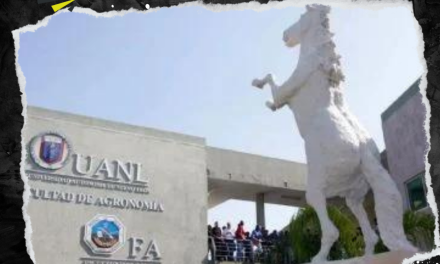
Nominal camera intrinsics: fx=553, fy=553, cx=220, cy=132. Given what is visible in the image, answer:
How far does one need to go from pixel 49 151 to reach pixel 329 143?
9.47 meters

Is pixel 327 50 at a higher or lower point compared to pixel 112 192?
lower

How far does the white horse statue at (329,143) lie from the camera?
5.02 metres

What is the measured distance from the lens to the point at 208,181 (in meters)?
16.0

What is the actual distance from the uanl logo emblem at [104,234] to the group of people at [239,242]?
2363 millimetres

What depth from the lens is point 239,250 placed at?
41.3 feet

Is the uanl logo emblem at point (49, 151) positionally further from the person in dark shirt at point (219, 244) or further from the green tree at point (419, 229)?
the green tree at point (419, 229)

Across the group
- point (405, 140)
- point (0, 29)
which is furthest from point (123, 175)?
point (0, 29)

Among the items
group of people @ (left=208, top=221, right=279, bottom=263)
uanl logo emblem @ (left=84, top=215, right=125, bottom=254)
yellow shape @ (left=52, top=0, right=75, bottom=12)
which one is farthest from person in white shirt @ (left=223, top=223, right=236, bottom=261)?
yellow shape @ (left=52, top=0, right=75, bottom=12)

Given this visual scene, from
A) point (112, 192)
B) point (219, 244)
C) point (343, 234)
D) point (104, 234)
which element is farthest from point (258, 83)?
point (112, 192)

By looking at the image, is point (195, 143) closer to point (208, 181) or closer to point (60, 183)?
point (208, 181)

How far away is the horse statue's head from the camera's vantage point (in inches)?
231

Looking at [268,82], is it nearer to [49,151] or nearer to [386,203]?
[386,203]

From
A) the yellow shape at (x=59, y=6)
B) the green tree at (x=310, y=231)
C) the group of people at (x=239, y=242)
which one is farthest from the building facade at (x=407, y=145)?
the yellow shape at (x=59, y=6)

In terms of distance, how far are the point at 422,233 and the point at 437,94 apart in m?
6.89
